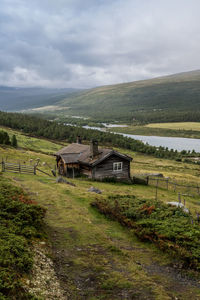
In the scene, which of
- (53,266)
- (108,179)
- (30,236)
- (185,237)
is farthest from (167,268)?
(108,179)

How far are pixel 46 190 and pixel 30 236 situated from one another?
11891mm

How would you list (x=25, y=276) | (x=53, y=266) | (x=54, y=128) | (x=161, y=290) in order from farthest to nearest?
(x=54, y=128), (x=53, y=266), (x=161, y=290), (x=25, y=276)

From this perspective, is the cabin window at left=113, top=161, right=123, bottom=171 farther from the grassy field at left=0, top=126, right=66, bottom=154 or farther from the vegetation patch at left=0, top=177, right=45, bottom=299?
the grassy field at left=0, top=126, right=66, bottom=154

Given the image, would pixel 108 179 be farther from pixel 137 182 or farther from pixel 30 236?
pixel 30 236

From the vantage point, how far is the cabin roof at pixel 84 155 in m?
38.9

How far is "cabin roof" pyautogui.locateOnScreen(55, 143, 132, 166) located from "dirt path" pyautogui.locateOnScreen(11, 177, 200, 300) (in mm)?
21282

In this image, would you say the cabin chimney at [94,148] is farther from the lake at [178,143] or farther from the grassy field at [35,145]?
the lake at [178,143]

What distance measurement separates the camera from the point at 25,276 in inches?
334

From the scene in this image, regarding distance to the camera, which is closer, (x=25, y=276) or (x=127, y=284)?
(x=25, y=276)

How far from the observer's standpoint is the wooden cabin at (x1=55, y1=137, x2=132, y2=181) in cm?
3888

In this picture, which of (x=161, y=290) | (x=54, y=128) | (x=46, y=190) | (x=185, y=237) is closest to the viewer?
(x=161, y=290)

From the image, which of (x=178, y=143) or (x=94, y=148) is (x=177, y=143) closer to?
(x=178, y=143)

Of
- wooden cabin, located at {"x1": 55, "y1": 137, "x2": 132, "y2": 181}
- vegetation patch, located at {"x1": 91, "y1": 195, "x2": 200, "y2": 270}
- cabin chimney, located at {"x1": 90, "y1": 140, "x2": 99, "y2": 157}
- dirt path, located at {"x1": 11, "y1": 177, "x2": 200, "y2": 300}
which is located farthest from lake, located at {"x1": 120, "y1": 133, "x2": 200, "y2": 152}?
dirt path, located at {"x1": 11, "y1": 177, "x2": 200, "y2": 300}

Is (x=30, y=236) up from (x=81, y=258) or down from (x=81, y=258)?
up
